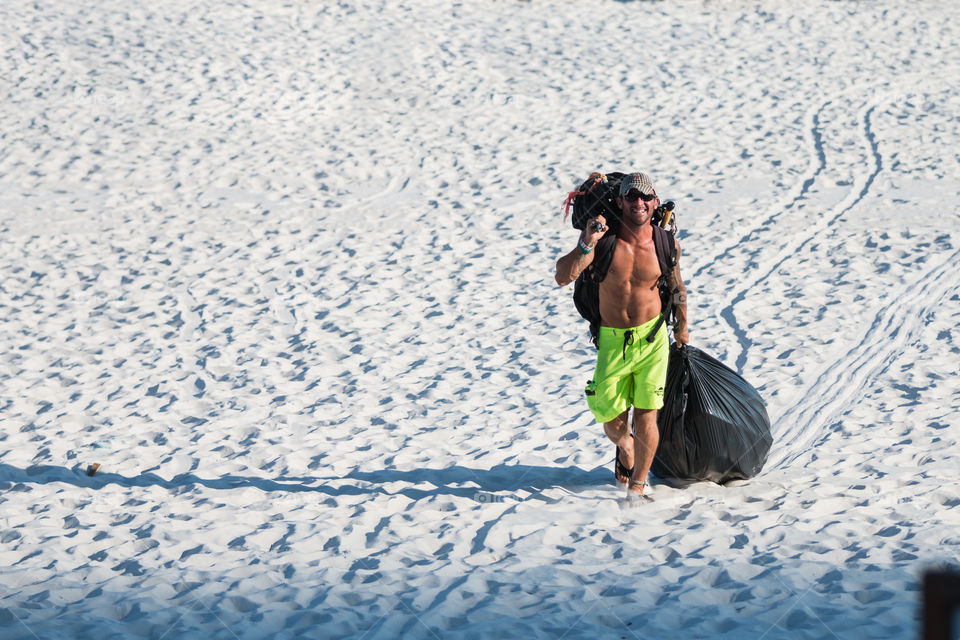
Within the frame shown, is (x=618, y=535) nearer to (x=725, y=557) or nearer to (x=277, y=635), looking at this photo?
(x=725, y=557)

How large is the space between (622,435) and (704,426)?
1.30ft

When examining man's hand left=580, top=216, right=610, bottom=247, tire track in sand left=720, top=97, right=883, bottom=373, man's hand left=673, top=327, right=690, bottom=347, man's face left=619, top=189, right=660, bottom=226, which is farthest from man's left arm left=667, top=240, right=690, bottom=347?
tire track in sand left=720, top=97, right=883, bottom=373

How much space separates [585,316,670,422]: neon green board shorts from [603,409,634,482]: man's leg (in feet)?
0.27

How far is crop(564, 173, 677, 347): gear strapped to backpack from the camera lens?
419 centimetres

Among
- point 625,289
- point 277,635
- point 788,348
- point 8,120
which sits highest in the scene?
point 8,120

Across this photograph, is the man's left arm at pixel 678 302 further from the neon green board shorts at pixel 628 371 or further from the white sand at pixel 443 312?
the white sand at pixel 443 312

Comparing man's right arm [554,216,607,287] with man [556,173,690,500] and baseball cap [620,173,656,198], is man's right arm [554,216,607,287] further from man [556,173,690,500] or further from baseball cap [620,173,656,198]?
baseball cap [620,173,656,198]

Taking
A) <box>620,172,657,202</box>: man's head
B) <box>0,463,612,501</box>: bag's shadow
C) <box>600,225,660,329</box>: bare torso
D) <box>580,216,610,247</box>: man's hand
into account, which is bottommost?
<box>0,463,612,501</box>: bag's shadow

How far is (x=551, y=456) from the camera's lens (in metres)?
5.15

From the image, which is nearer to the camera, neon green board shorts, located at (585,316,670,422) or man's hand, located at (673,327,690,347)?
neon green board shorts, located at (585,316,670,422)

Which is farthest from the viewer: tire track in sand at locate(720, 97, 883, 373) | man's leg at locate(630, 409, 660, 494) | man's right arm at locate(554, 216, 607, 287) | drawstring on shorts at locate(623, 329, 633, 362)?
tire track in sand at locate(720, 97, 883, 373)

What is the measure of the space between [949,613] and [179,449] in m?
4.62

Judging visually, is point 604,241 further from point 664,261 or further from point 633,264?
point 664,261

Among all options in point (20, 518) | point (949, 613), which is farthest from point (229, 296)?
point (949, 613)
